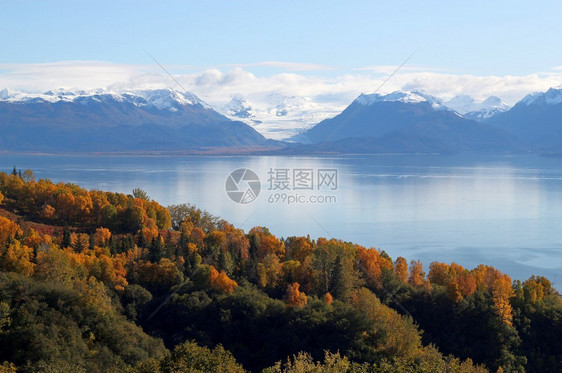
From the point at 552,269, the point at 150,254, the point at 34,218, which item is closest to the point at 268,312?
the point at 150,254

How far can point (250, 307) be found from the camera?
19.9 meters

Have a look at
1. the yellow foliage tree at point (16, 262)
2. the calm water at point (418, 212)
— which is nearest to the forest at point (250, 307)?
the yellow foliage tree at point (16, 262)

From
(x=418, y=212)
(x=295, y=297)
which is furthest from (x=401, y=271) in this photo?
(x=418, y=212)

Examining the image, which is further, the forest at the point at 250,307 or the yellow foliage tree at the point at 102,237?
the yellow foliage tree at the point at 102,237

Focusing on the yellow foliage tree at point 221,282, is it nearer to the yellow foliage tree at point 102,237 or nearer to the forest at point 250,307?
the forest at point 250,307

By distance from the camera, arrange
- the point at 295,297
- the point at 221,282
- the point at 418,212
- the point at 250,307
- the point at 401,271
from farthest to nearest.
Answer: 1. the point at 418,212
2. the point at 401,271
3. the point at 221,282
4. the point at 295,297
5. the point at 250,307

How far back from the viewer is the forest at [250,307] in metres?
16.4

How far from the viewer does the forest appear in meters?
16.4

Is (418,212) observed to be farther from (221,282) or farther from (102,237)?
(221,282)

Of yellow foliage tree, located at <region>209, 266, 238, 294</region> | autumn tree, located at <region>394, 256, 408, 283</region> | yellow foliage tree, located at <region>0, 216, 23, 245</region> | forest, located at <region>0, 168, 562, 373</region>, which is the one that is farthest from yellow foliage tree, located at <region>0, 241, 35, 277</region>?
autumn tree, located at <region>394, 256, 408, 283</region>

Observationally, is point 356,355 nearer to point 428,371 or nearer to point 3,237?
point 428,371

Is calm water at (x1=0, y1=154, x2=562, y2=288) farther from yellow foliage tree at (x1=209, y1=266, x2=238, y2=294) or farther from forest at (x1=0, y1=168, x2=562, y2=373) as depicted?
yellow foliage tree at (x1=209, y1=266, x2=238, y2=294)

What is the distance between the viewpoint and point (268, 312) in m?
19.8

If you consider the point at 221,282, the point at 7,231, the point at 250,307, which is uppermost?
the point at 7,231
